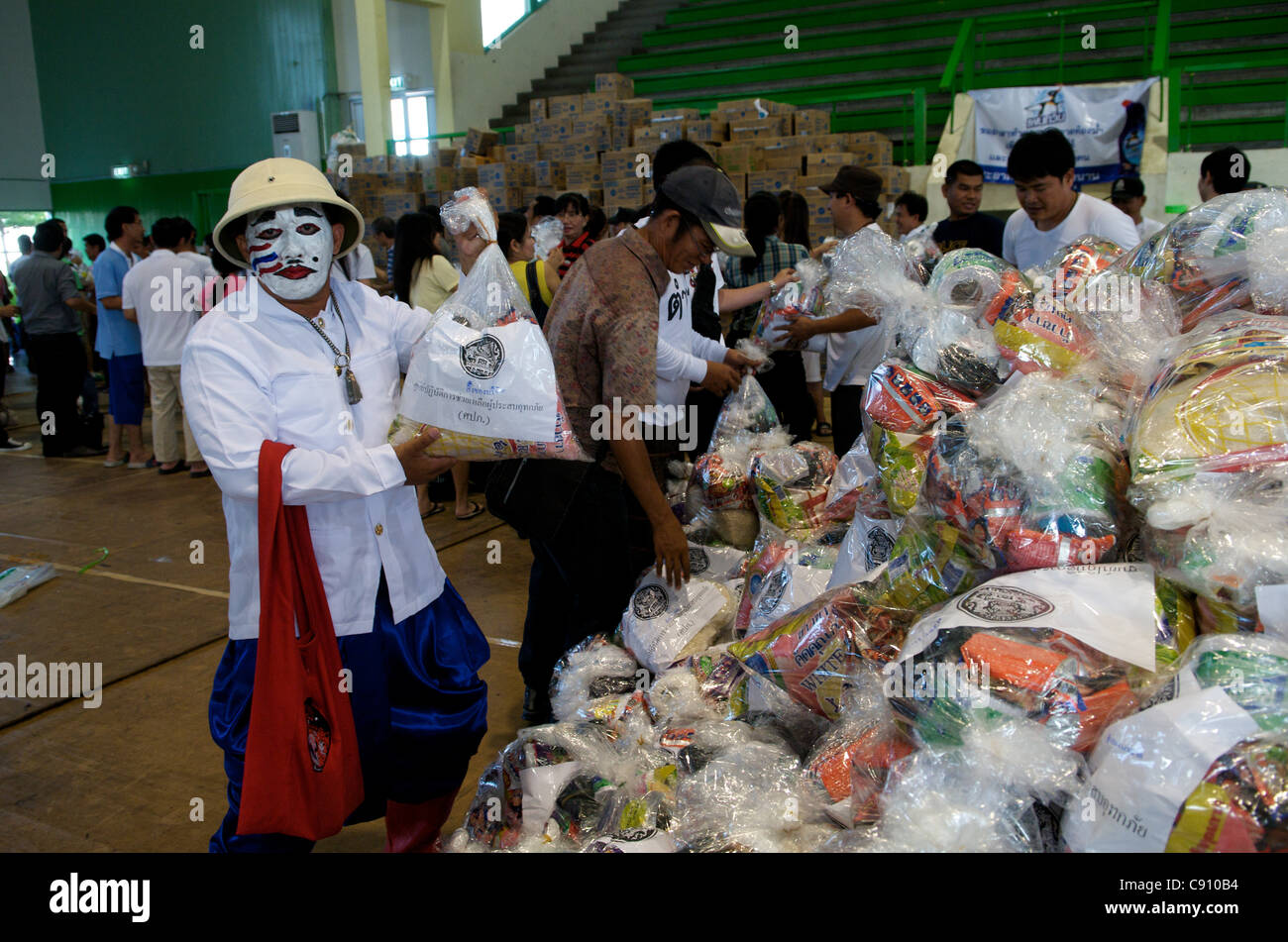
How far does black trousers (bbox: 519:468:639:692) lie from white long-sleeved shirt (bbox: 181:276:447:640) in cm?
56

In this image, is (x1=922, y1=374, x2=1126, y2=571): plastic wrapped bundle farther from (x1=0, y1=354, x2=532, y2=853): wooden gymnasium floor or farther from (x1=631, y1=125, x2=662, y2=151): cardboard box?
(x1=631, y1=125, x2=662, y2=151): cardboard box

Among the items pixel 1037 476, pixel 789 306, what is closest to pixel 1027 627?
pixel 1037 476

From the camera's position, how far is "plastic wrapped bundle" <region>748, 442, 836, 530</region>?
289cm

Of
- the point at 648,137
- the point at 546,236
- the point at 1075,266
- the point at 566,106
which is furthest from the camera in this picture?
the point at 566,106

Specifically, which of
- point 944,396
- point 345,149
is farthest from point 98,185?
point 944,396

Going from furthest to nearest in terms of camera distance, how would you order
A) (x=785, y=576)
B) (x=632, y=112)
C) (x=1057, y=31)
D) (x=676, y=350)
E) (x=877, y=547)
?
1. (x=632, y=112)
2. (x=1057, y=31)
3. (x=676, y=350)
4. (x=785, y=576)
5. (x=877, y=547)

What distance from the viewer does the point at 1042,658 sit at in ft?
3.90

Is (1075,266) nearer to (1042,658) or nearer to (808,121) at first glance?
(1042,658)

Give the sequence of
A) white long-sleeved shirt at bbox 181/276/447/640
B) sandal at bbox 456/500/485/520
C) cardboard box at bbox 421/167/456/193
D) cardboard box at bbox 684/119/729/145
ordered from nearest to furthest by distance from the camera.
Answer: white long-sleeved shirt at bbox 181/276/447/640
sandal at bbox 456/500/485/520
cardboard box at bbox 684/119/729/145
cardboard box at bbox 421/167/456/193

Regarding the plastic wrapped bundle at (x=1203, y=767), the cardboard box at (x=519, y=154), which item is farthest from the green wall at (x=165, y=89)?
the plastic wrapped bundle at (x=1203, y=767)

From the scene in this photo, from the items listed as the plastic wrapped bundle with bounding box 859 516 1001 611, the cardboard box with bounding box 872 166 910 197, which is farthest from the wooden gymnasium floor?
the cardboard box with bounding box 872 166 910 197

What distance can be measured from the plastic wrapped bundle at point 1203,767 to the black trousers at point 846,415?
270 cm

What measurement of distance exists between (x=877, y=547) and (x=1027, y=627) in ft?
2.68

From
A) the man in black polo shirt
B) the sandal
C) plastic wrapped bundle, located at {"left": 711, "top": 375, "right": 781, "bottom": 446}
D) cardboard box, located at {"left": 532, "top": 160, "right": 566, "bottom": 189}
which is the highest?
cardboard box, located at {"left": 532, "top": 160, "right": 566, "bottom": 189}
